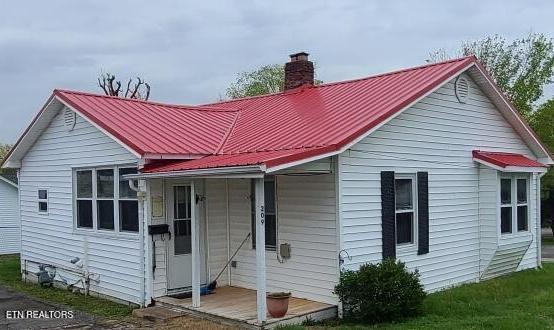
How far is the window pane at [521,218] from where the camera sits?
13.8 m

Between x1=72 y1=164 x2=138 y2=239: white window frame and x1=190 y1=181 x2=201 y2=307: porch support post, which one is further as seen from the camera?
x1=72 y1=164 x2=138 y2=239: white window frame

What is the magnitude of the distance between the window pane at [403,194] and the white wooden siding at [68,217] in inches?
190

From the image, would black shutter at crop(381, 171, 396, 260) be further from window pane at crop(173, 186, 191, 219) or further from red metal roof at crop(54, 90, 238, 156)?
window pane at crop(173, 186, 191, 219)

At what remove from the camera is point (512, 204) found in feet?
44.1

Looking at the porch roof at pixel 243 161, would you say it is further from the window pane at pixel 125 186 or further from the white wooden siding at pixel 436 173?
the white wooden siding at pixel 436 173

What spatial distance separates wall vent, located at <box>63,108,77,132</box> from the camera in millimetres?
Answer: 13144

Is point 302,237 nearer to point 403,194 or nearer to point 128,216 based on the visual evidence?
point 403,194

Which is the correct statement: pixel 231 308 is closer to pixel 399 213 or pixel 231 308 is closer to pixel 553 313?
pixel 399 213

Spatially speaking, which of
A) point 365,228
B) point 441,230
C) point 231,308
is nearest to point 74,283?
point 231,308

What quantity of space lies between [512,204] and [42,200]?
35.1 ft

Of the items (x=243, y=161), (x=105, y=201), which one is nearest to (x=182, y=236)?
(x=105, y=201)

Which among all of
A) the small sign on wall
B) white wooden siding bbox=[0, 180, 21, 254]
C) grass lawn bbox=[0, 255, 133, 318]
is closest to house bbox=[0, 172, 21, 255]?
white wooden siding bbox=[0, 180, 21, 254]

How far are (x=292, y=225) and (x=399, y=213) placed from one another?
6.83 ft

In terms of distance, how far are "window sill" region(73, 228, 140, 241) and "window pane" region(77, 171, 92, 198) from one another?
0.73 meters
